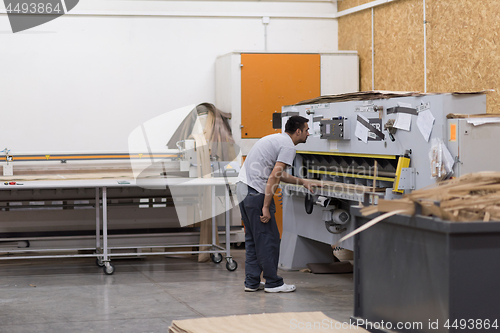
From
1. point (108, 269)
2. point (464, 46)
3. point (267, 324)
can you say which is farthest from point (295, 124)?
point (108, 269)

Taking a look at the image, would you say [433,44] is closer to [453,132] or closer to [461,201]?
[453,132]

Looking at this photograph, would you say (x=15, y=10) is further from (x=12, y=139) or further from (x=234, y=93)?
(x=234, y=93)

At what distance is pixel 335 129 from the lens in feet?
12.3

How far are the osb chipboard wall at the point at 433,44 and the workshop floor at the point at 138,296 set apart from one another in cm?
181

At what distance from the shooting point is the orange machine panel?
5625 millimetres

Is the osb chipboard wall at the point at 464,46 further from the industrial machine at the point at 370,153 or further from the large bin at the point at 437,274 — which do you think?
the large bin at the point at 437,274

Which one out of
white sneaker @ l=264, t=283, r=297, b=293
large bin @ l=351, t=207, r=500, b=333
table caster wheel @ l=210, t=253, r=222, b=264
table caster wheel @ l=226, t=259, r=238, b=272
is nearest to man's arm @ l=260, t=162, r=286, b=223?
white sneaker @ l=264, t=283, r=297, b=293

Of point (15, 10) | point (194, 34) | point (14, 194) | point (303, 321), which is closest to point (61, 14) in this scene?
point (15, 10)

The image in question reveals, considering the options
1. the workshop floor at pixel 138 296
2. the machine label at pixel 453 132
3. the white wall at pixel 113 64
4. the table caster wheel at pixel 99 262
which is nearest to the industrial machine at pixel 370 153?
the machine label at pixel 453 132

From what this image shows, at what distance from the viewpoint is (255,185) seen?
374cm

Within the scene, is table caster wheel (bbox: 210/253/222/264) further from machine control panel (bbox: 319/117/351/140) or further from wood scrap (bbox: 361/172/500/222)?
wood scrap (bbox: 361/172/500/222)

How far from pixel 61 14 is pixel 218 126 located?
2041mm

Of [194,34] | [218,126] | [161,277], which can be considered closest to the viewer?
[161,277]

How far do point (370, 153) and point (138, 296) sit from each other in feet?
6.01
